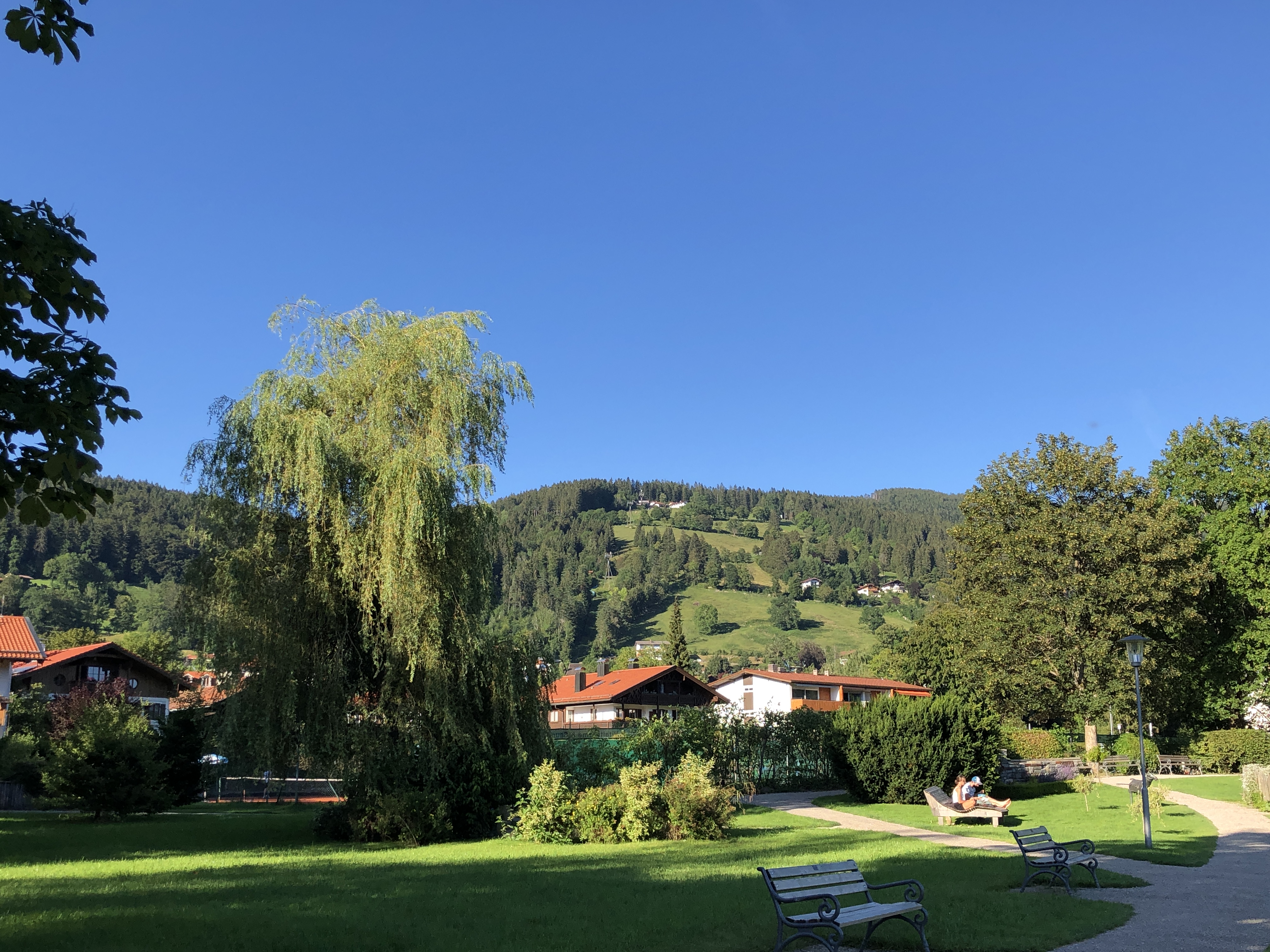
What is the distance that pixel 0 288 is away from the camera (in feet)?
16.8

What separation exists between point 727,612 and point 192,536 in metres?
167

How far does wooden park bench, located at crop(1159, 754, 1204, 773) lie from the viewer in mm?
40375

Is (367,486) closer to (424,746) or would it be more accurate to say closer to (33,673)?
(424,746)

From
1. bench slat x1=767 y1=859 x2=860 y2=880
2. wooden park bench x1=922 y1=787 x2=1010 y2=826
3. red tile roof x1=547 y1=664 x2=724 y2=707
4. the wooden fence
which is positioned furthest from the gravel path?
red tile roof x1=547 y1=664 x2=724 y2=707

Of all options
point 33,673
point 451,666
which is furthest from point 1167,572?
point 33,673

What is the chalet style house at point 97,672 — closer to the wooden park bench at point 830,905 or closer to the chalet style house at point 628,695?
the chalet style house at point 628,695

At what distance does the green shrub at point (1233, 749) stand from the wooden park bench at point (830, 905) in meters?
37.7

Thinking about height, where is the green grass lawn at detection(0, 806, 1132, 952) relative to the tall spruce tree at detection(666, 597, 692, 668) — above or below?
below

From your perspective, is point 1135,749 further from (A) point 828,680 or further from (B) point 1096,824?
(A) point 828,680

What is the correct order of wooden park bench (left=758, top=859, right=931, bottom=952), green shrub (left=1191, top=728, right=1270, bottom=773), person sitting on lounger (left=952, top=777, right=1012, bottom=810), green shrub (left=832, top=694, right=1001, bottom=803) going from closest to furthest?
wooden park bench (left=758, top=859, right=931, bottom=952) → person sitting on lounger (left=952, top=777, right=1012, bottom=810) → green shrub (left=832, top=694, right=1001, bottom=803) → green shrub (left=1191, top=728, right=1270, bottom=773)

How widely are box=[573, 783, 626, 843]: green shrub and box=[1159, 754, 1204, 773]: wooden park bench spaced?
32333mm

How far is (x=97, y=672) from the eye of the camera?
55.8 metres

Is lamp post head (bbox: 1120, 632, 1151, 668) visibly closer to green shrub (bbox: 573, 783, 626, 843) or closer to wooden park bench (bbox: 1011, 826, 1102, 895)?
wooden park bench (bbox: 1011, 826, 1102, 895)

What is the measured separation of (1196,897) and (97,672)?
5965 cm
